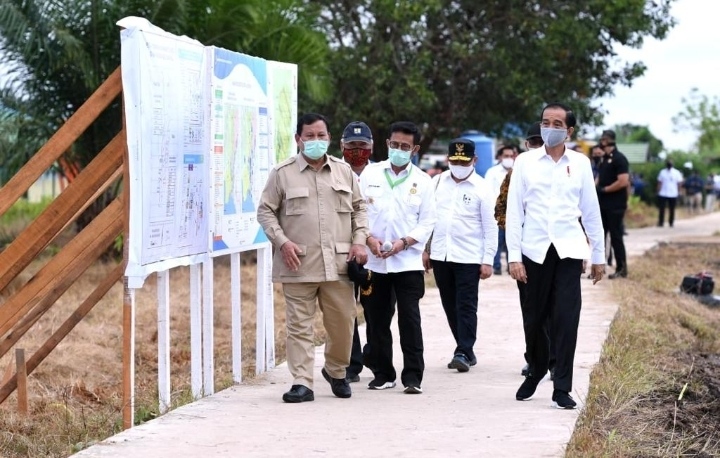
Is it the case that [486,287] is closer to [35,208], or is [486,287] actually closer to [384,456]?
[384,456]

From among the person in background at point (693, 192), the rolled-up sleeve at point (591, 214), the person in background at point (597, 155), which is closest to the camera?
the rolled-up sleeve at point (591, 214)

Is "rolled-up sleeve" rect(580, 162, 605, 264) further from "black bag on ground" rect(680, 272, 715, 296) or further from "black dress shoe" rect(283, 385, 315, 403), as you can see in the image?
"black bag on ground" rect(680, 272, 715, 296)

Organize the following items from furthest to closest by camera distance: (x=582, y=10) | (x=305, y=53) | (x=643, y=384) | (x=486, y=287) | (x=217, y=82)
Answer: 1. (x=582, y=10)
2. (x=305, y=53)
3. (x=486, y=287)
4. (x=643, y=384)
5. (x=217, y=82)

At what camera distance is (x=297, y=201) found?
8.76 m

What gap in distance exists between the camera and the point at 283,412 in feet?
27.4

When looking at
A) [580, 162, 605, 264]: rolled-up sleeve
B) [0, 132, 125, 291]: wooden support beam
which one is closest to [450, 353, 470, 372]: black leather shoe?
[580, 162, 605, 264]: rolled-up sleeve

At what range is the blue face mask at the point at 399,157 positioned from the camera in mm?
9375

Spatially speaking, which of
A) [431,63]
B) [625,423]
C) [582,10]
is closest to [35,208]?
[431,63]

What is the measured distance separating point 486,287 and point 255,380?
25.5ft

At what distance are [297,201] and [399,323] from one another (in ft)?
4.12

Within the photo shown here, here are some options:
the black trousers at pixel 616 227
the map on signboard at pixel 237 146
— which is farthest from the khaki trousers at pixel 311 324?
the black trousers at pixel 616 227

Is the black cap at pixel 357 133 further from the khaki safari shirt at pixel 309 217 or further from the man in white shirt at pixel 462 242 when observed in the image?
the man in white shirt at pixel 462 242

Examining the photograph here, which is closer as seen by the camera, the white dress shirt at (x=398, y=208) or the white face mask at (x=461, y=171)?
the white dress shirt at (x=398, y=208)

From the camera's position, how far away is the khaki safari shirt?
873cm
